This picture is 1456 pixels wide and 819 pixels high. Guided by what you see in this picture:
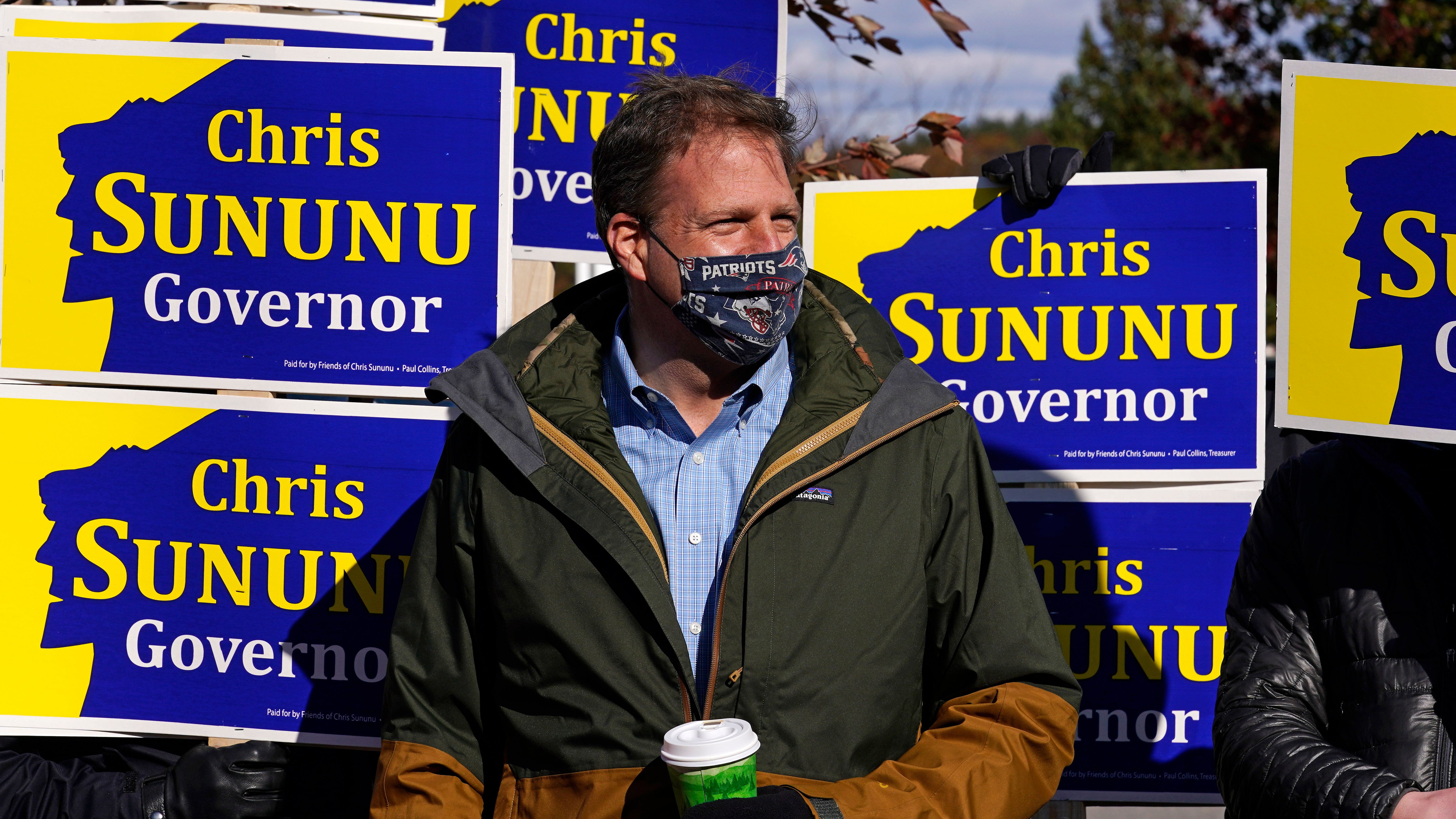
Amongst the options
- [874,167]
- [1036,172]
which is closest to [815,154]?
[874,167]

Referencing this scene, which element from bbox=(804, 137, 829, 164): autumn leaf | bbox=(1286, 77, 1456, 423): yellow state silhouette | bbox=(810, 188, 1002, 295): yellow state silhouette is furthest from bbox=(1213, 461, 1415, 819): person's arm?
bbox=(804, 137, 829, 164): autumn leaf

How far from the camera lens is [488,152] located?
109 inches

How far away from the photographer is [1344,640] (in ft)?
6.84

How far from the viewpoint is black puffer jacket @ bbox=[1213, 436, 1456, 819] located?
198 cm

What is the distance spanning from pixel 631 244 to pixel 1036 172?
1065mm

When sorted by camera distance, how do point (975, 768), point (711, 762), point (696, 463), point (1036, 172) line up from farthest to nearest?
1. point (1036, 172)
2. point (696, 463)
3. point (975, 768)
4. point (711, 762)

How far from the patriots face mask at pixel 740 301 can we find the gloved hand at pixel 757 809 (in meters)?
0.79

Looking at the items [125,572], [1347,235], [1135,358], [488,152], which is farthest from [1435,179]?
[125,572]

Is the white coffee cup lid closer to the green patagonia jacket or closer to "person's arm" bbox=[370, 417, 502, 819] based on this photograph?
the green patagonia jacket

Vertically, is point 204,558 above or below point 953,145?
below

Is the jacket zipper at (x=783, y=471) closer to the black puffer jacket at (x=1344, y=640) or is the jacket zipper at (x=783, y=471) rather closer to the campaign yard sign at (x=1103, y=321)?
the black puffer jacket at (x=1344, y=640)

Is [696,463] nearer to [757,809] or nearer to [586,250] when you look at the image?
[757,809]

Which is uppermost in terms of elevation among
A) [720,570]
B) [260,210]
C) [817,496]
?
[260,210]

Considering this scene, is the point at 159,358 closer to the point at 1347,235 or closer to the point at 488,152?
the point at 488,152
